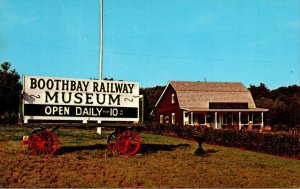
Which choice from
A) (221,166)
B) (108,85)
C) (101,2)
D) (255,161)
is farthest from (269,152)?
(101,2)

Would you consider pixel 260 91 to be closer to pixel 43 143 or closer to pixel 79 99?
pixel 79 99

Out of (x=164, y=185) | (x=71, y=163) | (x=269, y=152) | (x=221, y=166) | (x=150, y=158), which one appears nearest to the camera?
(x=164, y=185)

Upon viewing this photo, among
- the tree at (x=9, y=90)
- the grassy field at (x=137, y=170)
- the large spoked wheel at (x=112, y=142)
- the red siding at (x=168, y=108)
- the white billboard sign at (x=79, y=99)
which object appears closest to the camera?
the grassy field at (x=137, y=170)

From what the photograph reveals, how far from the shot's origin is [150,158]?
14.8 m

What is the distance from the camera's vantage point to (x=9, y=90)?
1921 inches

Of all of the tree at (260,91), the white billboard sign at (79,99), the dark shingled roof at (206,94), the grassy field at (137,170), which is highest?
the tree at (260,91)

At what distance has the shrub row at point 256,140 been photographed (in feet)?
60.8

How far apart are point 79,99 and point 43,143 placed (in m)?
2.31

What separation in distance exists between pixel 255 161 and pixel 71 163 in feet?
26.2

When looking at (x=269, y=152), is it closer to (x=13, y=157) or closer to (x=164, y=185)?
(x=164, y=185)

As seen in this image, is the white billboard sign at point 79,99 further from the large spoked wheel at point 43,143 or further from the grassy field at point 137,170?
the grassy field at point 137,170

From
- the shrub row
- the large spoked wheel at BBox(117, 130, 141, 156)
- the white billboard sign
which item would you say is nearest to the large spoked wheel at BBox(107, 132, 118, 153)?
the large spoked wheel at BBox(117, 130, 141, 156)

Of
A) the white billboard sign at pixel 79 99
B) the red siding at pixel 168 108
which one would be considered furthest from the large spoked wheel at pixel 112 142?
the red siding at pixel 168 108

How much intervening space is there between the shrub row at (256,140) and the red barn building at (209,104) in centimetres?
1471
